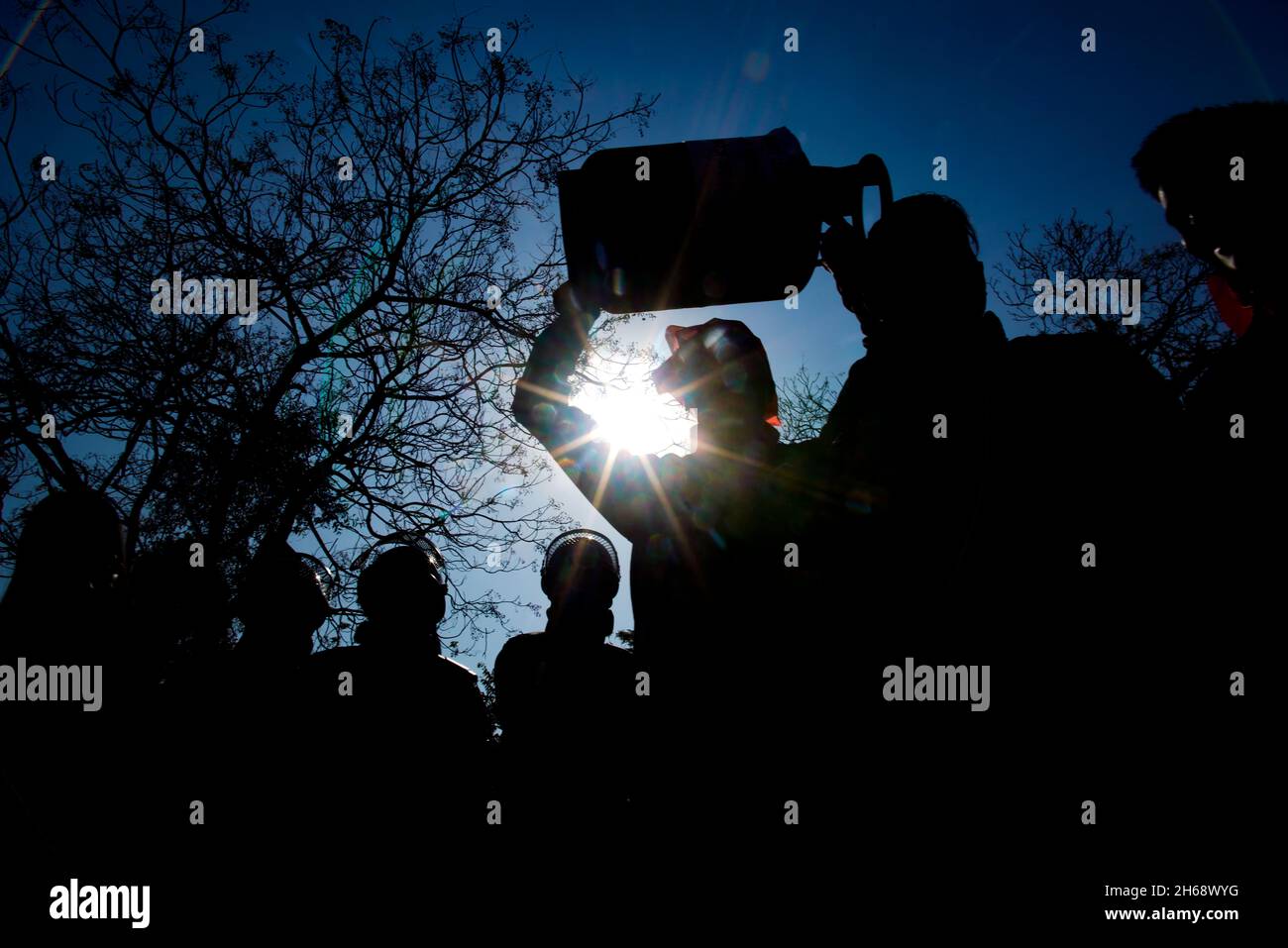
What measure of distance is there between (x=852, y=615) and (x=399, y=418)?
6965mm

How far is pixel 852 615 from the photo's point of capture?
1.01 metres

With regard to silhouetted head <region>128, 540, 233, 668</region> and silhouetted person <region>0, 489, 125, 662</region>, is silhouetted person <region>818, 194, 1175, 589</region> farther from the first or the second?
silhouetted head <region>128, 540, 233, 668</region>

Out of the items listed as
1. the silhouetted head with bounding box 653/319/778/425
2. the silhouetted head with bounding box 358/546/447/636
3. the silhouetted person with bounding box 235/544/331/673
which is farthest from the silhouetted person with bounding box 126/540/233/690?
the silhouetted head with bounding box 653/319/778/425

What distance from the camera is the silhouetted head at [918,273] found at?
113 centimetres

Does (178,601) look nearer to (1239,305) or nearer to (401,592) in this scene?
(401,592)

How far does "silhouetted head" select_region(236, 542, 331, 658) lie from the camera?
3234 mm

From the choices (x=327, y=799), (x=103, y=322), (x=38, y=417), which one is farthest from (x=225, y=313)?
(x=327, y=799)

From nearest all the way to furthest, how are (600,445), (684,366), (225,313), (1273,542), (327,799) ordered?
(1273,542) → (600,445) → (684,366) → (327,799) → (225,313)

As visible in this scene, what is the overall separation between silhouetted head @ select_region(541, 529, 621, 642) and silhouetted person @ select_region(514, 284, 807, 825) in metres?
1.64

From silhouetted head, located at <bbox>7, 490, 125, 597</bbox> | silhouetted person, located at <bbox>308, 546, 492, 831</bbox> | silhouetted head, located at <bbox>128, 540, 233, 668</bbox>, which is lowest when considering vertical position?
silhouetted person, located at <bbox>308, 546, 492, 831</bbox>

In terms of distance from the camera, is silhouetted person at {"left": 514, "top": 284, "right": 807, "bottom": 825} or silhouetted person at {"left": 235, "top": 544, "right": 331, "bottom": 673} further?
silhouetted person at {"left": 235, "top": 544, "right": 331, "bottom": 673}

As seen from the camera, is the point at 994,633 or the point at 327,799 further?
the point at 327,799
